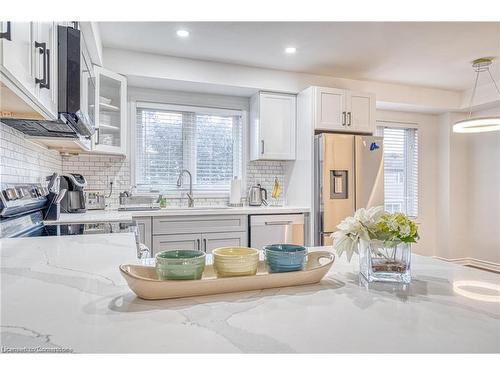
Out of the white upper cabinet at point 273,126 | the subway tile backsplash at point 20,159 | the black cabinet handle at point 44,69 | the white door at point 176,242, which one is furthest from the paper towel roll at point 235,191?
the black cabinet handle at point 44,69

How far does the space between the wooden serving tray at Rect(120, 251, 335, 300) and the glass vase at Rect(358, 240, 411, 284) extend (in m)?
0.10

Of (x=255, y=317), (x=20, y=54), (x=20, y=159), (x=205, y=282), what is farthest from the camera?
(x=20, y=159)

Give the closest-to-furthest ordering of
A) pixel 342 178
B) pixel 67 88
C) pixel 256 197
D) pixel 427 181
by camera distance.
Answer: pixel 67 88 < pixel 342 178 < pixel 256 197 < pixel 427 181

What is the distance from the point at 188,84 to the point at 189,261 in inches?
120

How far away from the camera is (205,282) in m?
0.79

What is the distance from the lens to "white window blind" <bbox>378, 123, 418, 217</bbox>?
4855 millimetres

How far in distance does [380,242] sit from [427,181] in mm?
4653

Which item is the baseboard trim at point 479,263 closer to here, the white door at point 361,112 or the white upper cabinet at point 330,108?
the white door at point 361,112

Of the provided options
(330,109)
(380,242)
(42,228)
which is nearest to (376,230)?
(380,242)

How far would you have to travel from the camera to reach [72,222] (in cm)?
228

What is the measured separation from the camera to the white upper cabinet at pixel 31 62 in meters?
0.96

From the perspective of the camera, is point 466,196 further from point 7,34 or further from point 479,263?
point 7,34

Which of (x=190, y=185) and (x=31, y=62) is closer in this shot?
(x=31, y=62)
